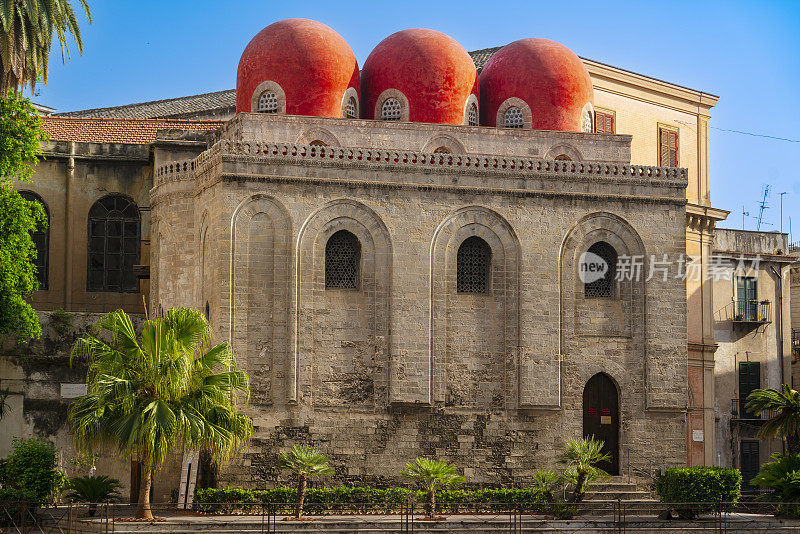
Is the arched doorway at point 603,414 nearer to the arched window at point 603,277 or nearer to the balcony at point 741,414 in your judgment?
the arched window at point 603,277

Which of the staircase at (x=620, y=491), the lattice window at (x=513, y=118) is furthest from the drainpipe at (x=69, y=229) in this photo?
the staircase at (x=620, y=491)

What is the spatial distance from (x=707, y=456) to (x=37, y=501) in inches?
884

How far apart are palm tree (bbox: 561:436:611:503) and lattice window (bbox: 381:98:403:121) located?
9.92 m

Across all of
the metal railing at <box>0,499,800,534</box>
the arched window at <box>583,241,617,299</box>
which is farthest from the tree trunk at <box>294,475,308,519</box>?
the arched window at <box>583,241,617,299</box>

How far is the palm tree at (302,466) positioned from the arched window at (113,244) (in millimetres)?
10530

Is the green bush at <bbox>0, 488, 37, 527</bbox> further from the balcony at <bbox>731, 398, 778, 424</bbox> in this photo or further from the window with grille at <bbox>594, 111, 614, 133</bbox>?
the balcony at <bbox>731, 398, 778, 424</bbox>

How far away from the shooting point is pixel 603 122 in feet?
129

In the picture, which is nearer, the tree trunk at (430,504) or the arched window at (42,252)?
the tree trunk at (430,504)

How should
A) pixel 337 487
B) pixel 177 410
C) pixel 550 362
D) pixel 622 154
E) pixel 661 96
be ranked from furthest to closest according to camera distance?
pixel 661 96
pixel 622 154
pixel 550 362
pixel 337 487
pixel 177 410

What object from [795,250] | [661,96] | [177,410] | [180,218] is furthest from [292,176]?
[795,250]

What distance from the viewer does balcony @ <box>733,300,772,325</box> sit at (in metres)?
41.5

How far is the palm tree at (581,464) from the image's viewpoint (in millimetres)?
27109

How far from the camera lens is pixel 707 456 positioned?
39.0m

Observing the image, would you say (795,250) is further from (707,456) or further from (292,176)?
(292,176)
